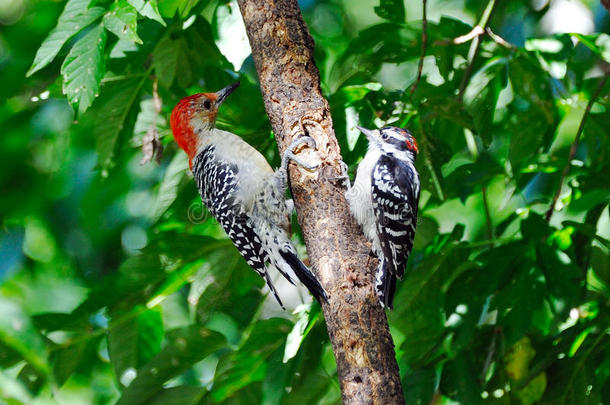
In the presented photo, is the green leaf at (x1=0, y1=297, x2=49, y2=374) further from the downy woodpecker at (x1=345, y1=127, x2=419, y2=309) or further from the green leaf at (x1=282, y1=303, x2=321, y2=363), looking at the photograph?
the downy woodpecker at (x1=345, y1=127, x2=419, y2=309)

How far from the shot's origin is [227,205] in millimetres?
3609

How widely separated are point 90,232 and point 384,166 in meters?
2.18

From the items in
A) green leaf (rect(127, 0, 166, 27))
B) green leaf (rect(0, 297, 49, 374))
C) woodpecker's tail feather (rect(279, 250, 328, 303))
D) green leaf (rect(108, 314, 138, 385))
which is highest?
green leaf (rect(0, 297, 49, 374))

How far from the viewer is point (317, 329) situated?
3318mm

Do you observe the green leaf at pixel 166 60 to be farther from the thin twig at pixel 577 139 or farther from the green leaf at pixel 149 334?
the thin twig at pixel 577 139

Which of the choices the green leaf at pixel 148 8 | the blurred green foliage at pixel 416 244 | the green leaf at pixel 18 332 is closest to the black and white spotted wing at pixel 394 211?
the blurred green foliage at pixel 416 244

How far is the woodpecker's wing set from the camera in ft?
10.5

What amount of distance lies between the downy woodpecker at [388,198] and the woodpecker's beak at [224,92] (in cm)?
78

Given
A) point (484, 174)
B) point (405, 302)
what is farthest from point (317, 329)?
point (484, 174)

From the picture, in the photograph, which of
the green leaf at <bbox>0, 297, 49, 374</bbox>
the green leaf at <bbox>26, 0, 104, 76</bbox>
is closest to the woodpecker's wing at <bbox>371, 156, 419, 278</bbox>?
the green leaf at <bbox>26, 0, 104, 76</bbox>

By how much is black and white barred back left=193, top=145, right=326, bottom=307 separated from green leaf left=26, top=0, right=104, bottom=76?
1.17m

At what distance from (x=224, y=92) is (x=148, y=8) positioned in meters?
1.22

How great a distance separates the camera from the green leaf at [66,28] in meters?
2.43

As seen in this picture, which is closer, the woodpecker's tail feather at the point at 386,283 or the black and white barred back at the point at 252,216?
the woodpecker's tail feather at the point at 386,283
